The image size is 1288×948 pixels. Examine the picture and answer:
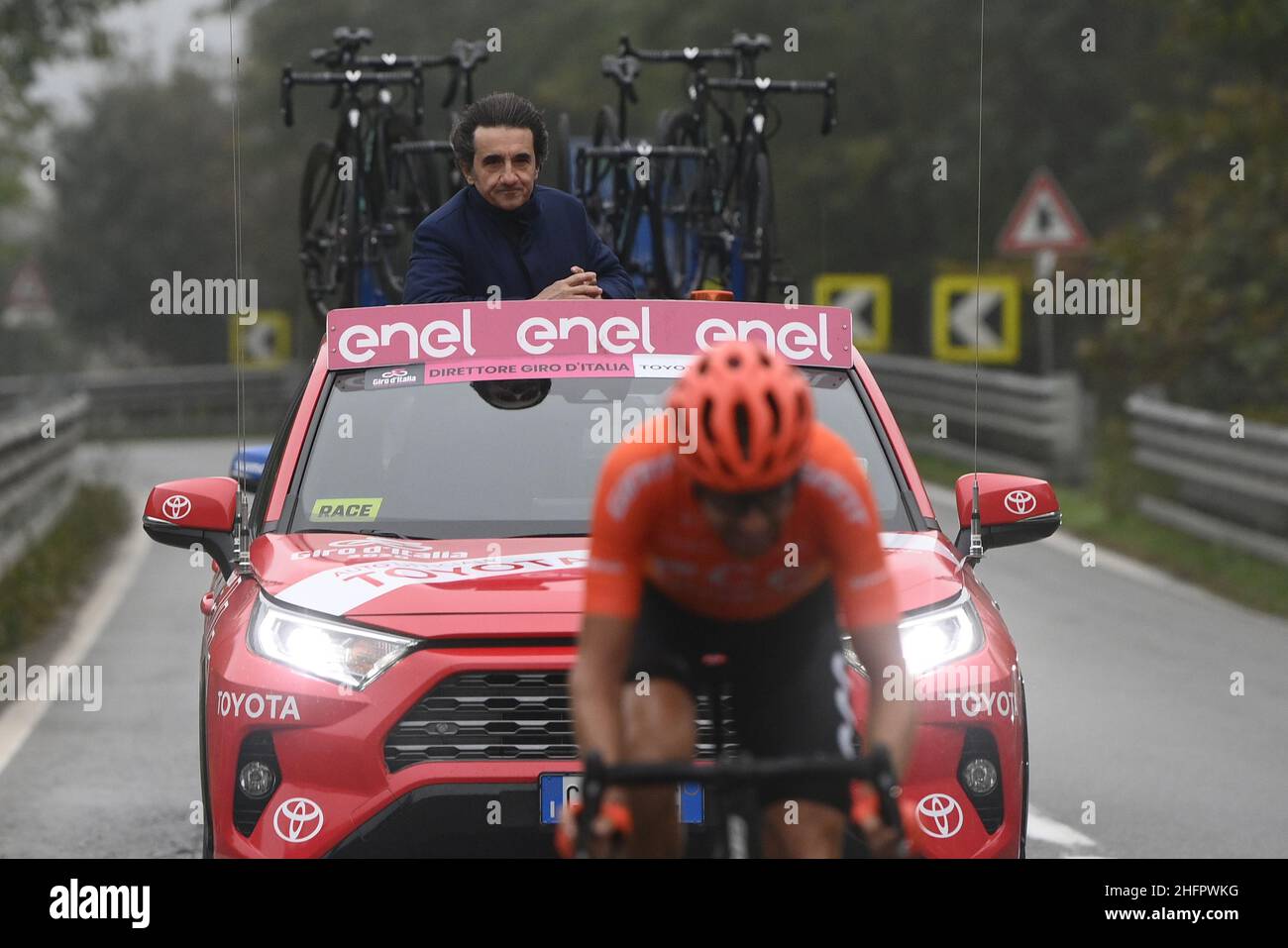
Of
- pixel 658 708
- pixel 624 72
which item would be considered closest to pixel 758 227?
pixel 624 72

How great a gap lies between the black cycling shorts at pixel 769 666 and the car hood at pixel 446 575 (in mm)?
1065

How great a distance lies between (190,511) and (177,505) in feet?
0.13

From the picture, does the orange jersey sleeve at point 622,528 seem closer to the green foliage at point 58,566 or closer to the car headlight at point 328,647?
the car headlight at point 328,647

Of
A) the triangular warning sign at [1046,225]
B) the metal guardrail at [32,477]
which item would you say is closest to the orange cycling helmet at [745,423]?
the metal guardrail at [32,477]

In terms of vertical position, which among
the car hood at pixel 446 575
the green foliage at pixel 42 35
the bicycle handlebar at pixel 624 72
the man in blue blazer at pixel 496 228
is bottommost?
the car hood at pixel 446 575

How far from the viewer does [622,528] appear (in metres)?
4.23

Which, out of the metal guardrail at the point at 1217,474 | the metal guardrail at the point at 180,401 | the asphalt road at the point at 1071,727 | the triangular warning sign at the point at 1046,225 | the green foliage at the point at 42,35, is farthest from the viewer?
the metal guardrail at the point at 180,401

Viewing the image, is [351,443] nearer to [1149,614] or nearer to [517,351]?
[517,351]

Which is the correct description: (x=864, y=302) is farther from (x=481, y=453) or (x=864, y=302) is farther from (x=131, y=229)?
(x=131, y=229)

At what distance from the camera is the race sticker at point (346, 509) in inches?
264

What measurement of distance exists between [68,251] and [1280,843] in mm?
65412

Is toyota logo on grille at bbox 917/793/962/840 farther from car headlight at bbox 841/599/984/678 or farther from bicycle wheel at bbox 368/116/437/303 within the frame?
bicycle wheel at bbox 368/116/437/303

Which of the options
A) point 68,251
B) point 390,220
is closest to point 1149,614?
point 390,220

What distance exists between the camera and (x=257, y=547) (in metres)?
6.56
